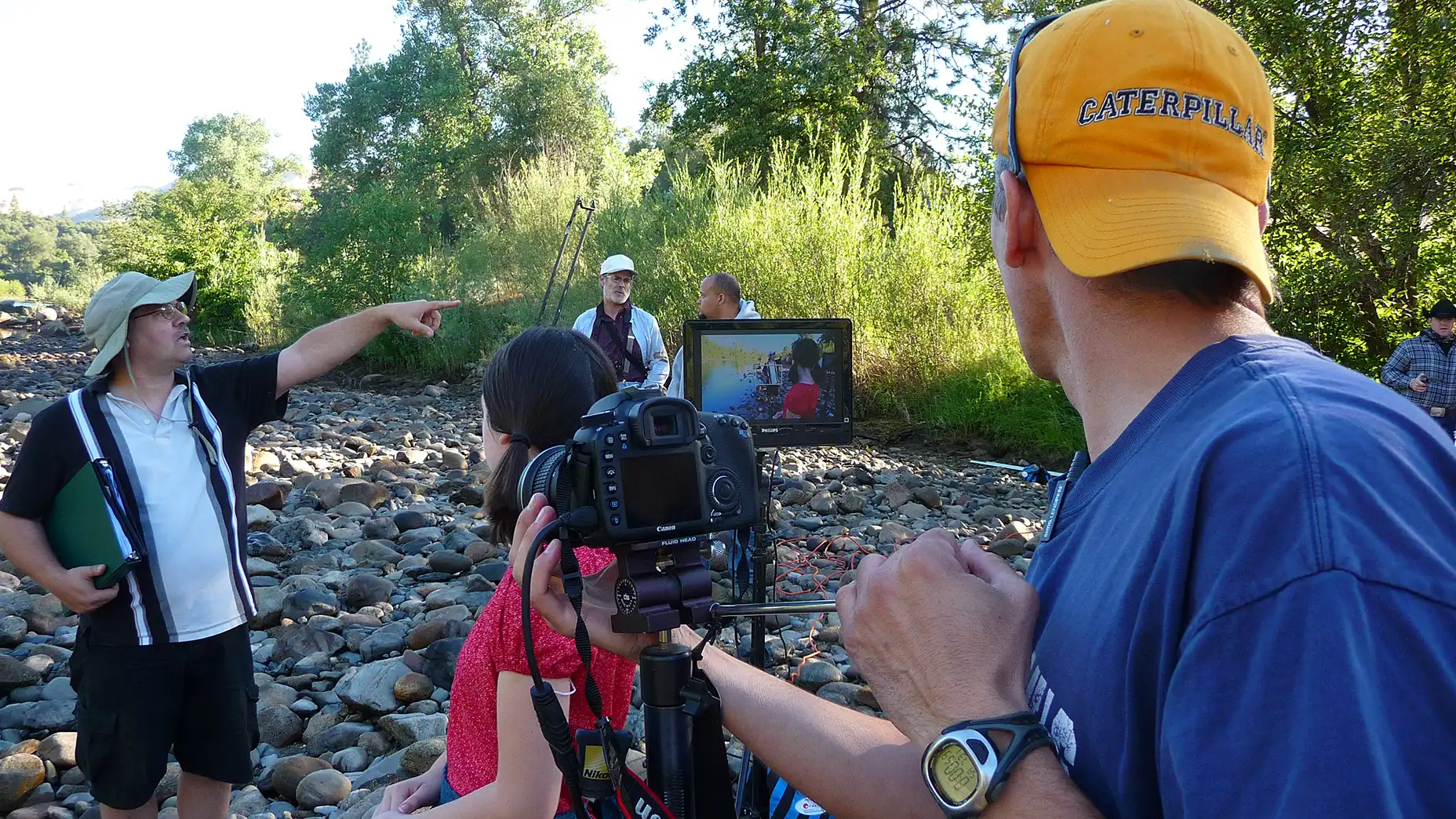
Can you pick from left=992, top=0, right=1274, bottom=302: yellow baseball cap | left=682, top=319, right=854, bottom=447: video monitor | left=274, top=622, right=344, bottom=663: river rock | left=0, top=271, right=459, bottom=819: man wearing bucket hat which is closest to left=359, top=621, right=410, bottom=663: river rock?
left=274, top=622, right=344, bottom=663: river rock

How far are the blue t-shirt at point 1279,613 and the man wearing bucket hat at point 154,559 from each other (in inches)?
117

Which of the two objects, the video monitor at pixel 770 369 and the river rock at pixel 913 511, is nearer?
the video monitor at pixel 770 369

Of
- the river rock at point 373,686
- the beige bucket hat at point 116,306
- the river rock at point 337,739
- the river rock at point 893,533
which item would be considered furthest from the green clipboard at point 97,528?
the river rock at point 893,533

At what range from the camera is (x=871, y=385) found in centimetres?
1297

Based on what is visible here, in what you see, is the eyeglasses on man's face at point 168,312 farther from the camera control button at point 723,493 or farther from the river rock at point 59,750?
the camera control button at point 723,493

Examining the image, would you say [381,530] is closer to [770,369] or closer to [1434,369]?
[770,369]

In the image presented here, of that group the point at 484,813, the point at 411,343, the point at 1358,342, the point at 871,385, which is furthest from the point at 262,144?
the point at 484,813

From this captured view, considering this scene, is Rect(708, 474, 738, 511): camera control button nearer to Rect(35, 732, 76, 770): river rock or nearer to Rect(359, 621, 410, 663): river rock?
Rect(35, 732, 76, 770): river rock

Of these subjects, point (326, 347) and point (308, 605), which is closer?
point (326, 347)

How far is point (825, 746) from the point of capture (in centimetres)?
141

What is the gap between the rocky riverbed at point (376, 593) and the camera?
401cm

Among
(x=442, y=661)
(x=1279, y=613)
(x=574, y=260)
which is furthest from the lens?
(x=574, y=260)

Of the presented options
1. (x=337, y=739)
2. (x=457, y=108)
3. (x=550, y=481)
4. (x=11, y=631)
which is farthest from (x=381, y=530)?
(x=457, y=108)

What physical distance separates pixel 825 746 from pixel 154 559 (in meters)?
2.53
